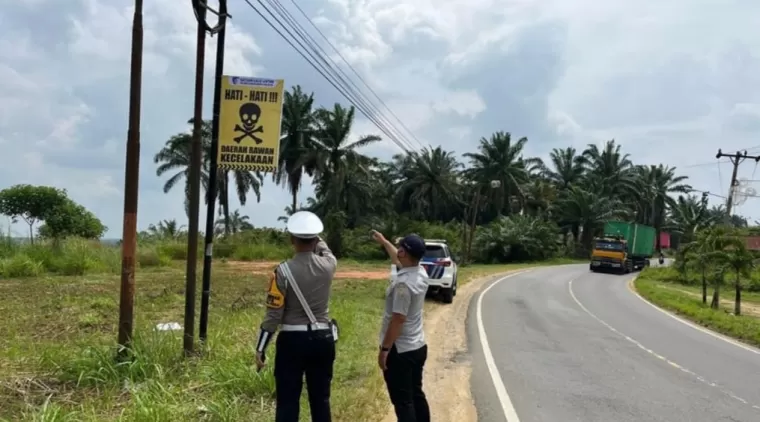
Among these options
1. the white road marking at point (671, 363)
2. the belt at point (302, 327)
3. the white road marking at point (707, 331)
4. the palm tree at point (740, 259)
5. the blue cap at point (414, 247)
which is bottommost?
the white road marking at point (707, 331)

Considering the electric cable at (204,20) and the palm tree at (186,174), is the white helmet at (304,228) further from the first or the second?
the palm tree at (186,174)

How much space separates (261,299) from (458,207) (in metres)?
59.5

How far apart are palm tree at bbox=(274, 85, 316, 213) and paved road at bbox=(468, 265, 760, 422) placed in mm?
36061

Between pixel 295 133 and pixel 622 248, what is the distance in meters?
27.1

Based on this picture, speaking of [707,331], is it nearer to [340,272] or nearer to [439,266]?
[439,266]

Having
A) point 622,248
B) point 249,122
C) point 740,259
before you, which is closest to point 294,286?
point 249,122

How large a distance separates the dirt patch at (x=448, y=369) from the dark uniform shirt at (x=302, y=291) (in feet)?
7.77

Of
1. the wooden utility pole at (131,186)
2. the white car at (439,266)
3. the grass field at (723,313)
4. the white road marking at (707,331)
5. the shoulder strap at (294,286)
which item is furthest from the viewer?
the white car at (439,266)

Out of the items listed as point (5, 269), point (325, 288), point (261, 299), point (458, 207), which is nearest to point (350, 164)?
point (458, 207)

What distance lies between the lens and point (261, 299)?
15.6 meters

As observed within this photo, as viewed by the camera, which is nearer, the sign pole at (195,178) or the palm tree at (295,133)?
the sign pole at (195,178)

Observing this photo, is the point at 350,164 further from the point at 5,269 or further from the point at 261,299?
the point at 261,299

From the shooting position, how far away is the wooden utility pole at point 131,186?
6.94 meters

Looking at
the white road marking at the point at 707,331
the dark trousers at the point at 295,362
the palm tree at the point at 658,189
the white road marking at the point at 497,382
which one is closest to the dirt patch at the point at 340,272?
the white road marking at the point at 707,331
